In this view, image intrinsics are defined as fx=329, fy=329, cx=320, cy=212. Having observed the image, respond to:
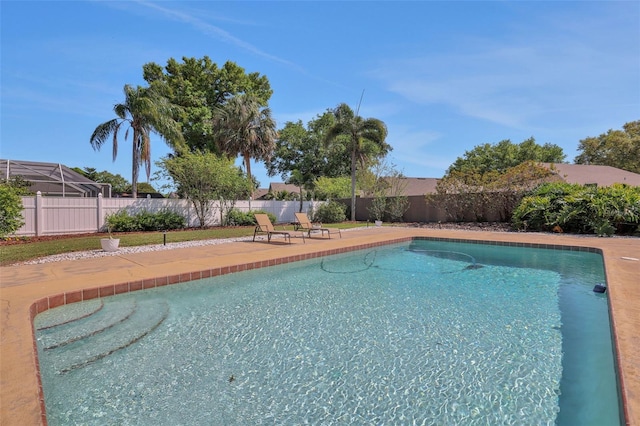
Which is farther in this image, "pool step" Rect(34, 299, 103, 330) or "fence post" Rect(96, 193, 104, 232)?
"fence post" Rect(96, 193, 104, 232)

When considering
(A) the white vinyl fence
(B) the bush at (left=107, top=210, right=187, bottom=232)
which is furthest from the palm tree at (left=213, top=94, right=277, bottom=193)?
(B) the bush at (left=107, top=210, right=187, bottom=232)

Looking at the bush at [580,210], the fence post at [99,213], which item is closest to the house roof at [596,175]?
the bush at [580,210]

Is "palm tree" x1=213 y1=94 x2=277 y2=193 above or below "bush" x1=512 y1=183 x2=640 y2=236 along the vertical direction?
above

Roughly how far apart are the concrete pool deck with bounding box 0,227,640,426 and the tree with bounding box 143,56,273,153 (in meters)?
17.0

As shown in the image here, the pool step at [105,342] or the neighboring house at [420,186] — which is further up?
the neighboring house at [420,186]

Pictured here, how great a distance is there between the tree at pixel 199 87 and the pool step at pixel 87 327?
1995cm

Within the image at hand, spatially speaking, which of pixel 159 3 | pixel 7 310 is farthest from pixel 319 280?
pixel 159 3

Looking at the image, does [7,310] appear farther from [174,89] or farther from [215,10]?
[174,89]

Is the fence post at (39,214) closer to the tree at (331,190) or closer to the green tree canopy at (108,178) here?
the tree at (331,190)

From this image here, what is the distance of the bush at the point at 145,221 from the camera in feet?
41.8

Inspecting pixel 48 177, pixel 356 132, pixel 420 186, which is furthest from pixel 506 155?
pixel 48 177

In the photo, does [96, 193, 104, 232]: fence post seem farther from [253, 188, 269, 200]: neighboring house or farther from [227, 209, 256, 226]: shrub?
[253, 188, 269, 200]: neighboring house

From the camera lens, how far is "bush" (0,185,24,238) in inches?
344

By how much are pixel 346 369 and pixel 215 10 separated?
11.7m
